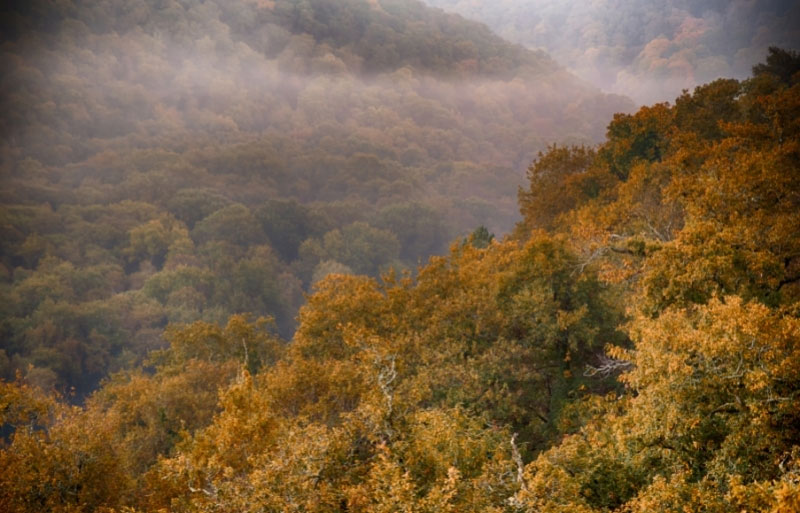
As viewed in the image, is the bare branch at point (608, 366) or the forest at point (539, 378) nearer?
the forest at point (539, 378)

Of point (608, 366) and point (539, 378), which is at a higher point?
point (608, 366)

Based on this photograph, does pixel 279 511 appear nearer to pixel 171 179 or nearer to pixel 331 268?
pixel 331 268

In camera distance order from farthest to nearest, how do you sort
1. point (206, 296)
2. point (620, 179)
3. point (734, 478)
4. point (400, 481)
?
point (206, 296), point (620, 179), point (400, 481), point (734, 478)

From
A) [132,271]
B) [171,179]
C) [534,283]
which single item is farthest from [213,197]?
[534,283]

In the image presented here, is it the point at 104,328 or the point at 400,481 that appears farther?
the point at 104,328

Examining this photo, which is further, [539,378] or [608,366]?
[539,378]

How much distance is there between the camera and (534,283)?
95.8 ft

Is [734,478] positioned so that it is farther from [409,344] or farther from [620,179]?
[620,179]

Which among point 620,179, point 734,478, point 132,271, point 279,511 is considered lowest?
point 132,271

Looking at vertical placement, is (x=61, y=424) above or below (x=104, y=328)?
above

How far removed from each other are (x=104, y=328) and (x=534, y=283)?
9224 cm

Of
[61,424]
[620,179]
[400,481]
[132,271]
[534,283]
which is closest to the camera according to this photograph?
[400,481]

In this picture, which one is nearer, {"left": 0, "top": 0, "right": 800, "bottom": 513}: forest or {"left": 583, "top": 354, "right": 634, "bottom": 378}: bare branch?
{"left": 0, "top": 0, "right": 800, "bottom": 513}: forest

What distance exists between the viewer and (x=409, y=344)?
30.0 metres
